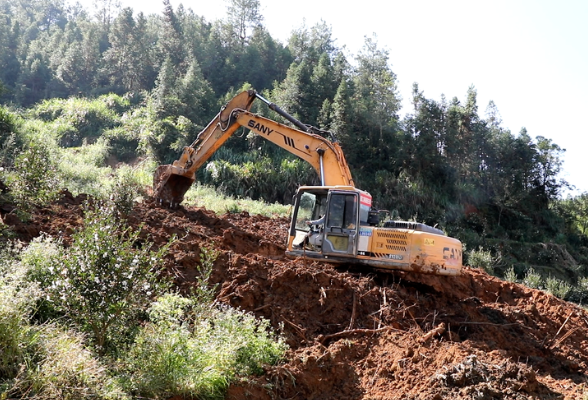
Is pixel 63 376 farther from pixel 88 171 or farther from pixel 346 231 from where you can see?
pixel 88 171

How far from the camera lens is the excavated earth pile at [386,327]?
614cm

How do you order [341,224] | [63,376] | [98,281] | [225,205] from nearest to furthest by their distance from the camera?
[63,376] → [98,281] → [341,224] → [225,205]

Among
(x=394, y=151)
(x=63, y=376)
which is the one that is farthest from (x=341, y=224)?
(x=394, y=151)

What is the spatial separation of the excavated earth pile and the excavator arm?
6.71ft

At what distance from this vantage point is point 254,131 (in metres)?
12.6

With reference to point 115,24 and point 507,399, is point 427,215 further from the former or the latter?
point 115,24

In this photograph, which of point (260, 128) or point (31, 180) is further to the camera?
point (260, 128)

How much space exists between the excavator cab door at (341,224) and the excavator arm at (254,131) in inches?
45.6

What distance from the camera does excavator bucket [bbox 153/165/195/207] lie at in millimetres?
13680

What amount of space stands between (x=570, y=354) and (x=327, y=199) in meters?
4.70

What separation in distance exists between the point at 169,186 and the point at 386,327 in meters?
7.76

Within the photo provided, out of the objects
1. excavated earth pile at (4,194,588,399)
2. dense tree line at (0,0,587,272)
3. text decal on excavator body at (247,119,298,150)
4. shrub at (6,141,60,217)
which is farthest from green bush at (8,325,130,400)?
dense tree line at (0,0,587,272)

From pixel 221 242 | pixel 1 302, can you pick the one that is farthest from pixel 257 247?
pixel 1 302

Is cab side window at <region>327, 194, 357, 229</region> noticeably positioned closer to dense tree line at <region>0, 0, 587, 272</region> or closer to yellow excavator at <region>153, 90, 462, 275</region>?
yellow excavator at <region>153, 90, 462, 275</region>
